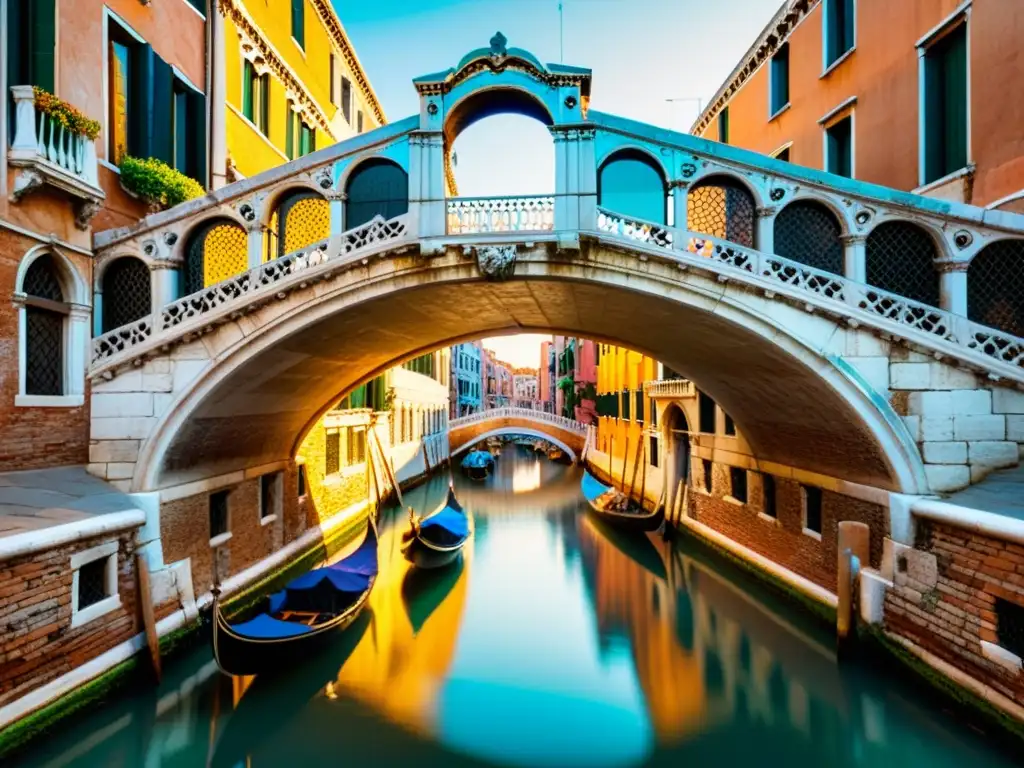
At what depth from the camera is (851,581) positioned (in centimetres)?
499

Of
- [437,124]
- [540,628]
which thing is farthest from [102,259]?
[540,628]

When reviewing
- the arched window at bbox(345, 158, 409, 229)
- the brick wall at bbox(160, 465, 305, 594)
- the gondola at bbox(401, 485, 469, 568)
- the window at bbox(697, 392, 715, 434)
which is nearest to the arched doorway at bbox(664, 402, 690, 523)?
the window at bbox(697, 392, 715, 434)

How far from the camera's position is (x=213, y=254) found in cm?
575

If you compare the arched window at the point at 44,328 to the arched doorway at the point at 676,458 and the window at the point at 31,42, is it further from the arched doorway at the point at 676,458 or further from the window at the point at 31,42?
the arched doorway at the point at 676,458

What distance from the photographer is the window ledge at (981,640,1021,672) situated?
3611 millimetres

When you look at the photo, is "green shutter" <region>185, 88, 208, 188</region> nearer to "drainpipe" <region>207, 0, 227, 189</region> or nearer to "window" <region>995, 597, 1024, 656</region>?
"drainpipe" <region>207, 0, 227, 189</region>

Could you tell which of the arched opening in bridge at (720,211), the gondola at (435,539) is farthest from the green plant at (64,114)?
the gondola at (435,539)

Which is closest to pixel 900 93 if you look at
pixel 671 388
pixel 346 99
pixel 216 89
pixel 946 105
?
pixel 946 105

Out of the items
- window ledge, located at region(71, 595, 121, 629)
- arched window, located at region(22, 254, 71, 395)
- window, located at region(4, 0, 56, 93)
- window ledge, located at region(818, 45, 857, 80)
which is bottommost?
window ledge, located at region(71, 595, 121, 629)

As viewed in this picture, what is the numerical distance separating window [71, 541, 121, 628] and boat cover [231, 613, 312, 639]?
0.90 meters

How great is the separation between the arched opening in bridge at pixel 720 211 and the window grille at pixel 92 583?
17.9ft

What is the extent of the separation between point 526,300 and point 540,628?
349 cm

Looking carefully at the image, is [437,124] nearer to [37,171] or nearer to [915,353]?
[37,171]

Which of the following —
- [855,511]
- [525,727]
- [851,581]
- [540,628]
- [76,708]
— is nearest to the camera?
[76,708]
